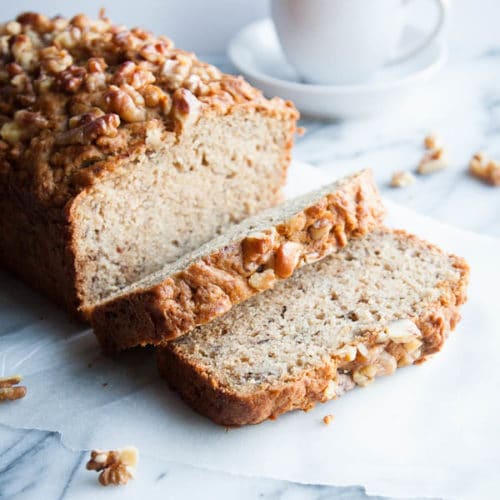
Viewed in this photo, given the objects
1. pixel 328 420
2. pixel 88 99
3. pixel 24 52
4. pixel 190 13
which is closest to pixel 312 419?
pixel 328 420

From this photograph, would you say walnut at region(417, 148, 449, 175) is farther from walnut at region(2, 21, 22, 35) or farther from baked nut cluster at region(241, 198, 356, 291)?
walnut at region(2, 21, 22, 35)

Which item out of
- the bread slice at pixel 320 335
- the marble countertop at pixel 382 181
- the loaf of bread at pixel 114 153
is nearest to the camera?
the marble countertop at pixel 382 181

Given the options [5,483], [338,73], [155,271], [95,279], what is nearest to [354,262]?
[155,271]

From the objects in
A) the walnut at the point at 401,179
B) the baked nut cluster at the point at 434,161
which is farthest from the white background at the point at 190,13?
the walnut at the point at 401,179

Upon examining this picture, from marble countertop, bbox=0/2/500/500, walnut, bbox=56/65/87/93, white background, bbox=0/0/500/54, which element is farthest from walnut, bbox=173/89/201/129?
white background, bbox=0/0/500/54

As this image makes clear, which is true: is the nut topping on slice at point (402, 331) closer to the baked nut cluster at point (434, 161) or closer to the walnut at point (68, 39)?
the baked nut cluster at point (434, 161)

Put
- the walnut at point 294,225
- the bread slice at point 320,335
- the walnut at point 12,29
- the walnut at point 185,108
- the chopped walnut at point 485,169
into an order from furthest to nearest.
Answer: the chopped walnut at point 485,169 < the walnut at point 12,29 < the walnut at point 185,108 < the walnut at point 294,225 < the bread slice at point 320,335
